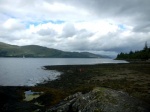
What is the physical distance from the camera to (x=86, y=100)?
598 inches

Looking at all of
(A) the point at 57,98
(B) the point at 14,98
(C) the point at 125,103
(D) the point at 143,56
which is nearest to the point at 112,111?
(C) the point at 125,103

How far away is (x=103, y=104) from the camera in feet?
45.9

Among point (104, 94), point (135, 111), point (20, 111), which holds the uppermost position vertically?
point (104, 94)

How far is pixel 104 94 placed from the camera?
1489 cm

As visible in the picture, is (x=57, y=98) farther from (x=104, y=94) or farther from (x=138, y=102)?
(x=138, y=102)

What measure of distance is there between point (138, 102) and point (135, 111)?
1621mm

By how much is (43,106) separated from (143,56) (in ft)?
580

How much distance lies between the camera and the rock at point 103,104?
13.7m

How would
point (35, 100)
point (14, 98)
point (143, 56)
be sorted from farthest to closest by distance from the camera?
point (143, 56)
point (14, 98)
point (35, 100)

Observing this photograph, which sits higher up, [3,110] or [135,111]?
[135,111]

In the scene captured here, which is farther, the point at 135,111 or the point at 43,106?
the point at 43,106

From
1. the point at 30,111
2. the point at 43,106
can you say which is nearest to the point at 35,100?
the point at 43,106

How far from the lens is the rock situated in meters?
13.7

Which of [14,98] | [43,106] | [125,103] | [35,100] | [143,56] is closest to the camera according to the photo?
[125,103]
